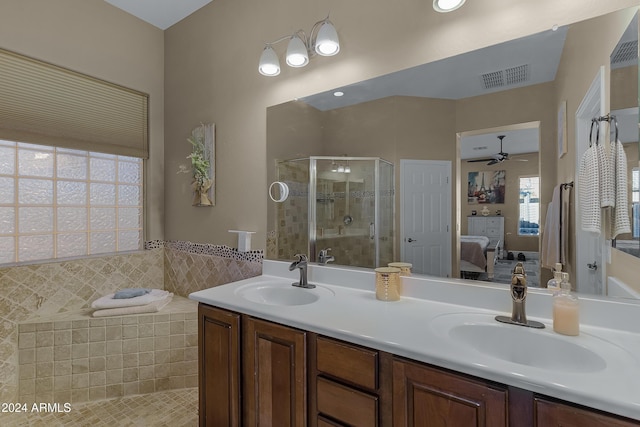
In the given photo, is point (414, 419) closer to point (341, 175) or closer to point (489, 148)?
point (489, 148)

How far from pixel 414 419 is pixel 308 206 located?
4.08 ft

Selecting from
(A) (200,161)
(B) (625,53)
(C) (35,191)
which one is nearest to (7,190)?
(C) (35,191)

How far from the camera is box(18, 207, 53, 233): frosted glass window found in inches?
81.8

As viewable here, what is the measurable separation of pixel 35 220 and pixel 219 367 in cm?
174

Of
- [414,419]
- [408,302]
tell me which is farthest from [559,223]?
[414,419]

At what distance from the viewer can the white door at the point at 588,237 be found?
44.9 inches

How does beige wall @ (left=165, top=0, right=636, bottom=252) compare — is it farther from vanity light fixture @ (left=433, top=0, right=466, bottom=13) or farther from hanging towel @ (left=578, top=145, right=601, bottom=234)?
hanging towel @ (left=578, top=145, right=601, bottom=234)

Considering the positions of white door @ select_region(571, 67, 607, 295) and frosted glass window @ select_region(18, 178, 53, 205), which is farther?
frosted glass window @ select_region(18, 178, 53, 205)

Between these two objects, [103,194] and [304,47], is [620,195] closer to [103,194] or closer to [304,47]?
[304,47]

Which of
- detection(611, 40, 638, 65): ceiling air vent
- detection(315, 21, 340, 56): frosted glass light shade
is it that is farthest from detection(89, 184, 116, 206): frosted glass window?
detection(611, 40, 638, 65): ceiling air vent

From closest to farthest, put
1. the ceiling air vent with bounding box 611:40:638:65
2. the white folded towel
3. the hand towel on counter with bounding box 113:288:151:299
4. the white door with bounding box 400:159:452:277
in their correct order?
the ceiling air vent with bounding box 611:40:638:65
the white door with bounding box 400:159:452:277
the white folded towel
the hand towel on counter with bounding box 113:288:151:299

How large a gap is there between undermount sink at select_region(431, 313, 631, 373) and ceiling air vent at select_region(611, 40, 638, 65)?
937mm

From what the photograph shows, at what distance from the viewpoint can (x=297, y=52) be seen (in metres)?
1.81

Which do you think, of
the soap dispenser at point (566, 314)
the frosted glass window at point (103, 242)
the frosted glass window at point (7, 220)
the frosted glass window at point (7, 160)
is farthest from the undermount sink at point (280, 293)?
the frosted glass window at point (7, 160)
